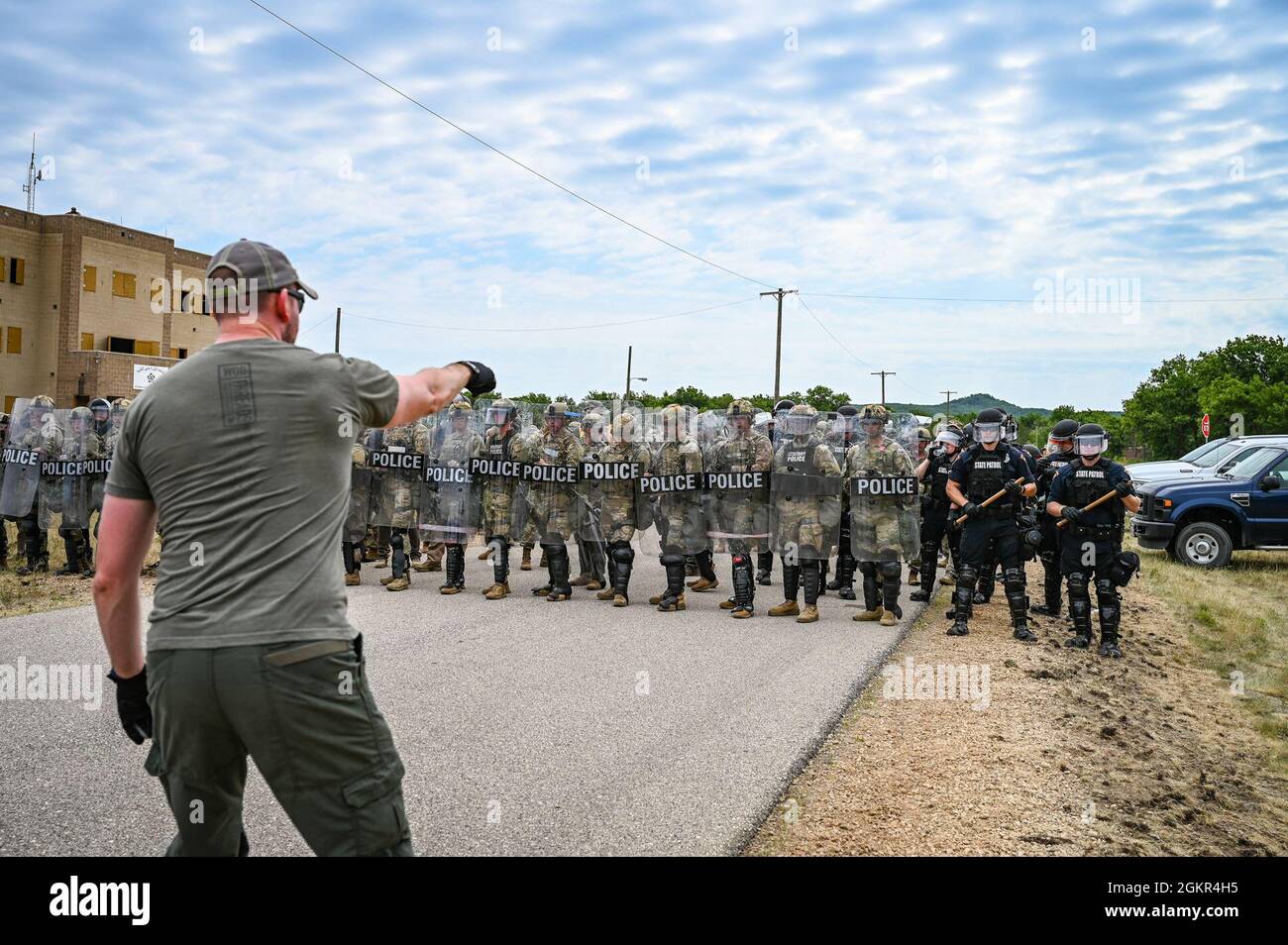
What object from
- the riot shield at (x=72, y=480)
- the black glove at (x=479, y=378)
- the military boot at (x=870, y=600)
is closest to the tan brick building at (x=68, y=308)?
the riot shield at (x=72, y=480)

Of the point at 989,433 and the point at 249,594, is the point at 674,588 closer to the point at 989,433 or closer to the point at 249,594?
the point at 989,433

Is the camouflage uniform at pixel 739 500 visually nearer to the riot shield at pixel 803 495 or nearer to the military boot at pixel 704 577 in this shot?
the riot shield at pixel 803 495

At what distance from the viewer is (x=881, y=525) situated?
10555 mm

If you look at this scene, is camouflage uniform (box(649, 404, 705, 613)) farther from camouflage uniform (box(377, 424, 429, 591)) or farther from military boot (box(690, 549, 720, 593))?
camouflage uniform (box(377, 424, 429, 591))

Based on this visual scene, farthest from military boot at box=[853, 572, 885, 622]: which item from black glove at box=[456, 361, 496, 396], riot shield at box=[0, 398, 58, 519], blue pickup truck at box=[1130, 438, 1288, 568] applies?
riot shield at box=[0, 398, 58, 519]

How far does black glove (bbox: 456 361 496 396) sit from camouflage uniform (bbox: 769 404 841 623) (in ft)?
26.2

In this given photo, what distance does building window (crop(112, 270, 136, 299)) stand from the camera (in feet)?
153

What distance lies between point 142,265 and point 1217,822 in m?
53.6

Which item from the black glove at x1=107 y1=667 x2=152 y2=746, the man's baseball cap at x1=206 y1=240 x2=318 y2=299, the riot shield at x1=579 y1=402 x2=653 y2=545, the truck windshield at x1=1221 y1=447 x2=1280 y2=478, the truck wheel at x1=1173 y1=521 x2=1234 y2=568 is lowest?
the truck wheel at x1=1173 y1=521 x2=1234 y2=568

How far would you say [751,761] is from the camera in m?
5.46

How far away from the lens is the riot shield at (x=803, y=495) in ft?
35.5

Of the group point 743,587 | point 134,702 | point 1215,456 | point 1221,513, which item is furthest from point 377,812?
point 1215,456

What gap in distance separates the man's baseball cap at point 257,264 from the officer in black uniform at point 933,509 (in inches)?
409

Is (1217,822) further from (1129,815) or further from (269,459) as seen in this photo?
(269,459)
